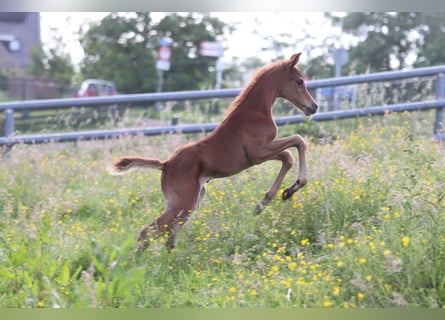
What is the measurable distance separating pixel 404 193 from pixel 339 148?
5.23 feet

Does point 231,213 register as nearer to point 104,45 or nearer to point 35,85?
point 104,45

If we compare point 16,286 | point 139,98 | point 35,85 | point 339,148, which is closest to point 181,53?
point 35,85

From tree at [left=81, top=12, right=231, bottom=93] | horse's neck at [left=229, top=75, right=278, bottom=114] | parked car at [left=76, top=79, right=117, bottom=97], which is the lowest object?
parked car at [left=76, top=79, right=117, bottom=97]

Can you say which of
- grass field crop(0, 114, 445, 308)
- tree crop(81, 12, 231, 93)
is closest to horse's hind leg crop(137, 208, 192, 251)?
grass field crop(0, 114, 445, 308)

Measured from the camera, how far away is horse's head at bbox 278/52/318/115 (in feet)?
19.1

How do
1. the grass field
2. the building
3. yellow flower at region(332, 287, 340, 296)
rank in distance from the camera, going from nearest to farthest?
1. yellow flower at region(332, 287, 340, 296)
2. the grass field
3. the building

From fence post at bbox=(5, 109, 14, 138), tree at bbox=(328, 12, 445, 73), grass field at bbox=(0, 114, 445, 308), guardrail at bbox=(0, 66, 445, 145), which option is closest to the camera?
grass field at bbox=(0, 114, 445, 308)

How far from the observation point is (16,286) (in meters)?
4.89

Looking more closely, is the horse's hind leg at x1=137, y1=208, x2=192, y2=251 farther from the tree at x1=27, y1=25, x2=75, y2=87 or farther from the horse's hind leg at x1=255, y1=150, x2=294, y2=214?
the tree at x1=27, y1=25, x2=75, y2=87

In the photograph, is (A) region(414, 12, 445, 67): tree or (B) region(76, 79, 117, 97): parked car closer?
(A) region(414, 12, 445, 67): tree

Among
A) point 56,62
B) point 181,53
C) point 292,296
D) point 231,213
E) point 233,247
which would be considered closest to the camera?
point 292,296

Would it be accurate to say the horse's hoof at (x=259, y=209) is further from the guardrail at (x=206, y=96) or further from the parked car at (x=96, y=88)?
the parked car at (x=96, y=88)

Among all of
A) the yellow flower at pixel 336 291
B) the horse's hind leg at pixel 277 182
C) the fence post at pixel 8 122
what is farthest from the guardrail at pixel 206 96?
the yellow flower at pixel 336 291

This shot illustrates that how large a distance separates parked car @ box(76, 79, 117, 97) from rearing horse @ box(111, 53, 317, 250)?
21.5 meters
